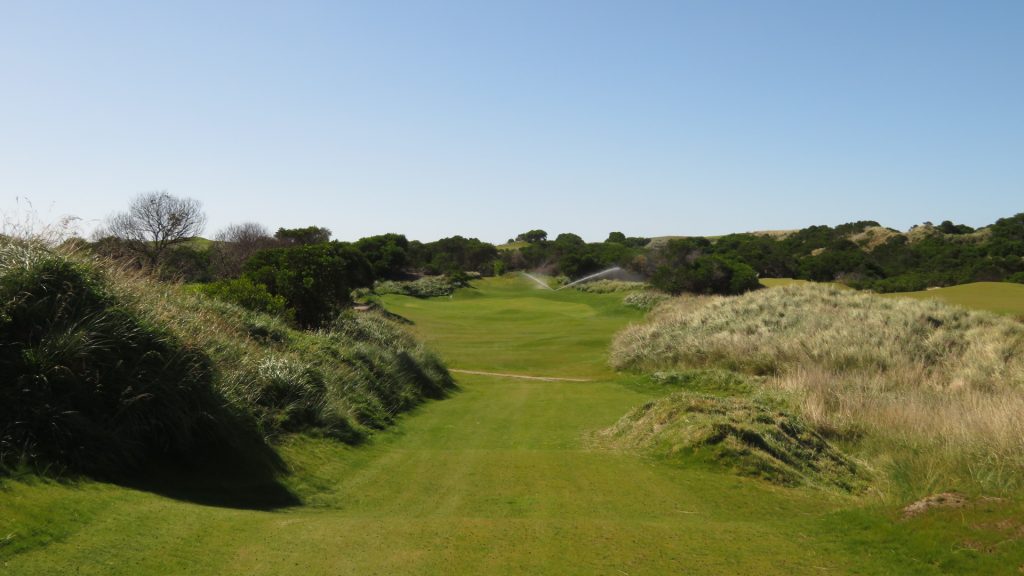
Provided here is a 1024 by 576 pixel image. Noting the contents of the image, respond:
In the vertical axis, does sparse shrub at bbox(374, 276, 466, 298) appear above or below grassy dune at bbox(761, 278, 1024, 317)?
above

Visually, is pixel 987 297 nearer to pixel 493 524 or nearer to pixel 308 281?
pixel 308 281

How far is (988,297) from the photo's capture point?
125 ft

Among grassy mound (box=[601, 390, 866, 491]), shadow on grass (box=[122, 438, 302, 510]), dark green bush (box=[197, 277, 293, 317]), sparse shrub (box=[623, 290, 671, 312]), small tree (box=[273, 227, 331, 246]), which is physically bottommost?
grassy mound (box=[601, 390, 866, 491])

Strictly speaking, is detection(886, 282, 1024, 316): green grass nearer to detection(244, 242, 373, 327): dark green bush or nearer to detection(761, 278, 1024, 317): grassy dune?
detection(761, 278, 1024, 317): grassy dune

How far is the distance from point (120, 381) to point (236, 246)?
72.8m

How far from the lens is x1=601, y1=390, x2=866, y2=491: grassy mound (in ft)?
32.4

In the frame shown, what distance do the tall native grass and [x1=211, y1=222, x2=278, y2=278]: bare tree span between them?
112 feet

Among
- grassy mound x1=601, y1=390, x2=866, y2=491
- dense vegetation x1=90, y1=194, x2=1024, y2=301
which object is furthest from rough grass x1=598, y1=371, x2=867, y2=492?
dense vegetation x1=90, y1=194, x2=1024, y2=301

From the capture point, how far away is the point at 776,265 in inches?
3263

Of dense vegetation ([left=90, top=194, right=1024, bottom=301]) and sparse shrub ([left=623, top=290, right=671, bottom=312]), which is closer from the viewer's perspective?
dense vegetation ([left=90, top=194, right=1024, bottom=301])

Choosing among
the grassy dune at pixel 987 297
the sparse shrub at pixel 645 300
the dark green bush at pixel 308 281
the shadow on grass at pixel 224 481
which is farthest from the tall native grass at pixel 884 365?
the sparse shrub at pixel 645 300

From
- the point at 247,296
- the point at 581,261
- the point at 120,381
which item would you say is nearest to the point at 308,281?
the point at 247,296

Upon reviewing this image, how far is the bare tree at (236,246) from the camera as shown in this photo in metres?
60.3

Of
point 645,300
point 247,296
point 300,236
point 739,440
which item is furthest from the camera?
point 300,236
